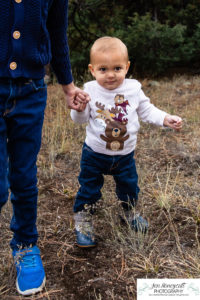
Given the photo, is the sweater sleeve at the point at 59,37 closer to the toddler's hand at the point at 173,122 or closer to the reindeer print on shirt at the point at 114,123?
the reindeer print on shirt at the point at 114,123

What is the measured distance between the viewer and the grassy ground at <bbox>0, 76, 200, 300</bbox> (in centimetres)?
196

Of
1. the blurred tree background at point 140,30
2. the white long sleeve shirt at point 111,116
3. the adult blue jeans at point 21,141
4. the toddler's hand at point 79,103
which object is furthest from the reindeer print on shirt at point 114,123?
the blurred tree background at point 140,30

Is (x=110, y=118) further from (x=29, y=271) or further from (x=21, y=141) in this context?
(x=29, y=271)

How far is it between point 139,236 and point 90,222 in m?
0.35

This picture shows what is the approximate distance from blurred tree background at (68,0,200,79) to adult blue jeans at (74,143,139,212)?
466cm

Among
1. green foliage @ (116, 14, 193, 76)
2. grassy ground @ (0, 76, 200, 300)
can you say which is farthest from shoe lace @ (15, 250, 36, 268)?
green foliage @ (116, 14, 193, 76)

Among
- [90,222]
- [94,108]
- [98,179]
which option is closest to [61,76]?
[94,108]

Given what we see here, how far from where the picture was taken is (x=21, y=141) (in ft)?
5.73

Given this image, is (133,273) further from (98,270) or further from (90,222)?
(90,222)

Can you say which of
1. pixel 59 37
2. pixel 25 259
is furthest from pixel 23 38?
pixel 25 259

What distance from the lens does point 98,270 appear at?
2.05 m

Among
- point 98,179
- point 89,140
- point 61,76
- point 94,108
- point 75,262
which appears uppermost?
point 61,76

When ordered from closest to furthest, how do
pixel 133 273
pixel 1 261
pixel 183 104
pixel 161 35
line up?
pixel 133 273 < pixel 1 261 < pixel 183 104 < pixel 161 35
